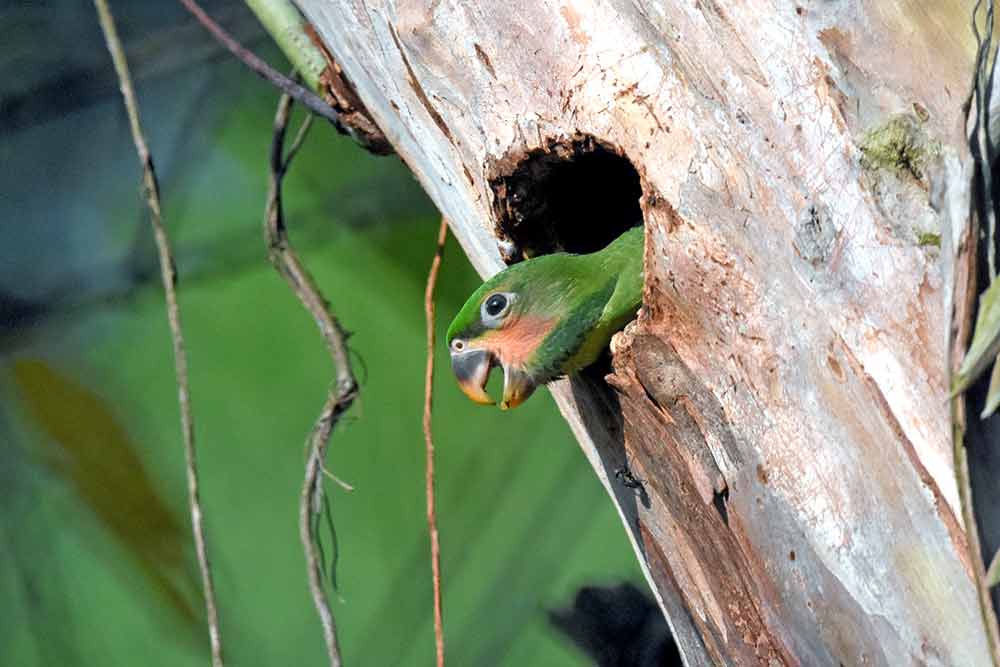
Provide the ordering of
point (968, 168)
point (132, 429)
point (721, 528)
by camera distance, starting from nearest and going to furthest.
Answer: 1. point (968, 168)
2. point (721, 528)
3. point (132, 429)

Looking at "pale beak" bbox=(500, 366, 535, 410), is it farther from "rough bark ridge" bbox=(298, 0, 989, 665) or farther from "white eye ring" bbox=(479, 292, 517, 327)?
"rough bark ridge" bbox=(298, 0, 989, 665)

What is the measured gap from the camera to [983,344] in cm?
94

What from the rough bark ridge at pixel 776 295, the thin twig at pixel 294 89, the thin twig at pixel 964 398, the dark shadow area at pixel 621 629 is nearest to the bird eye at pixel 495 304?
the rough bark ridge at pixel 776 295

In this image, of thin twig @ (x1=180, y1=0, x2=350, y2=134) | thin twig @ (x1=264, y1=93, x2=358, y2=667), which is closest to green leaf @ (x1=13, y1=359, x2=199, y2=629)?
thin twig @ (x1=264, y1=93, x2=358, y2=667)

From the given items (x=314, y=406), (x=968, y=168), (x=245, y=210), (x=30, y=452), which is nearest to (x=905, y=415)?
(x=968, y=168)

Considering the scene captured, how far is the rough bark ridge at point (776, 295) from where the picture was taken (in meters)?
1.03

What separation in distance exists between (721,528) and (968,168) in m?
0.54

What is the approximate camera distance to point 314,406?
371cm

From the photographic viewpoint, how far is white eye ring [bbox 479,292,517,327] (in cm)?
159

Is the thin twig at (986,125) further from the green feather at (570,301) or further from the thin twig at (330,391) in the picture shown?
the thin twig at (330,391)

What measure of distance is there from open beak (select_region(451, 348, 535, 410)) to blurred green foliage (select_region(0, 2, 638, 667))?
2018 mm

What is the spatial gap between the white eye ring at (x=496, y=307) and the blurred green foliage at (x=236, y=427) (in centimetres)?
209

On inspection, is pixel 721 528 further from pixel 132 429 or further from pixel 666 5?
pixel 132 429

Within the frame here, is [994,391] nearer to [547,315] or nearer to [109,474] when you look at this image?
[547,315]
